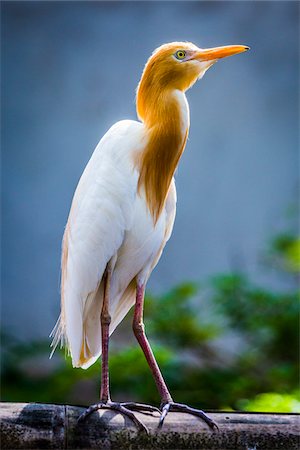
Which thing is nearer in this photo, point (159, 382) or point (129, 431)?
point (129, 431)

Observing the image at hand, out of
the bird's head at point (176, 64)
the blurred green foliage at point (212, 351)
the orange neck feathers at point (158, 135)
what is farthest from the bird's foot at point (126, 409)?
the blurred green foliage at point (212, 351)

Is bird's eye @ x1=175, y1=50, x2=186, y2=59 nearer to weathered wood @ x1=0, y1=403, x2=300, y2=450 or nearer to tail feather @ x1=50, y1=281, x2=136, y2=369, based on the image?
tail feather @ x1=50, y1=281, x2=136, y2=369

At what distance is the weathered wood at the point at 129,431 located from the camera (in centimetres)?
145

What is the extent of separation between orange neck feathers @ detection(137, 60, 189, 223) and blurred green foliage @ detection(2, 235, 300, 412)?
1.07 meters

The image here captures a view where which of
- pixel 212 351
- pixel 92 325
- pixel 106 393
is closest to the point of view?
pixel 106 393

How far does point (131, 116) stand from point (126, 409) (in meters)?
2.19

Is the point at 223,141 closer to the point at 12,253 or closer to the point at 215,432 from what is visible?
the point at 12,253

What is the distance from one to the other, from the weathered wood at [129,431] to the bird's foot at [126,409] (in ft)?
0.03

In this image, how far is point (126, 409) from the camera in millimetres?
1547

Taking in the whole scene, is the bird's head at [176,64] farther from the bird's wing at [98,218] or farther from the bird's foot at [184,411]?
the bird's foot at [184,411]

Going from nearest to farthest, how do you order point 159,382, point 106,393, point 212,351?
1. point 106,393
2. point 159,382
3. point 212,351

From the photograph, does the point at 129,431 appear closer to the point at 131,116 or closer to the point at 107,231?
the point at 107,231

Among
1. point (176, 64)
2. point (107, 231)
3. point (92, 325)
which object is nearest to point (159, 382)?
point (92, 325)

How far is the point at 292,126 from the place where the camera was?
12.2 feet
